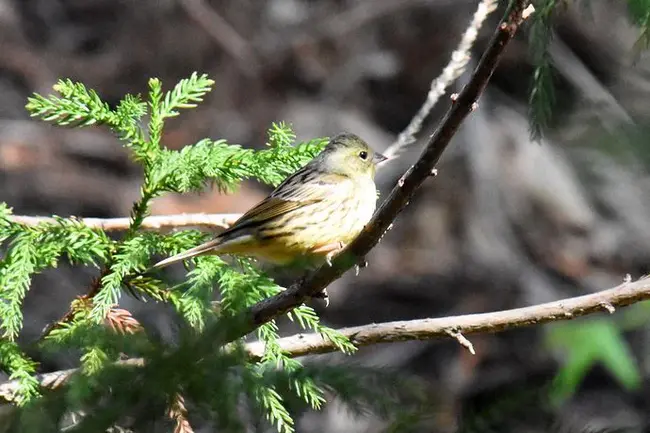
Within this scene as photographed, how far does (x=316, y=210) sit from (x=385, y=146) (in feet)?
9.26

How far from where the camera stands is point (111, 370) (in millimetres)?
1159

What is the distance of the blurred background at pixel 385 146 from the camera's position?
5.74 m

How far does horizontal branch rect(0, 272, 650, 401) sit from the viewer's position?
245cm

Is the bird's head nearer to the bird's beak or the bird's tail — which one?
the bird's beak

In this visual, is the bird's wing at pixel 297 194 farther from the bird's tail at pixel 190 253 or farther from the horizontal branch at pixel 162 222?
the bird's tail at pixel 190 253

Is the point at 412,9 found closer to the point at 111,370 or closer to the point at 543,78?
the point at 543,78

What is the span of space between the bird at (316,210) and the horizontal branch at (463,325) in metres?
0.46

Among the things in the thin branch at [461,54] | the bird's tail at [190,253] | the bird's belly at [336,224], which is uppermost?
→ the thin branch at [461,54]

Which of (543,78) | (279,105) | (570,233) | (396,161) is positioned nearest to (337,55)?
(279,105)

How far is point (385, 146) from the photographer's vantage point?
626 centimetres

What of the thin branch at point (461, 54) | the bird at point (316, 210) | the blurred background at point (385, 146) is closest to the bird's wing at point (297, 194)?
the bird at point (316, 210)

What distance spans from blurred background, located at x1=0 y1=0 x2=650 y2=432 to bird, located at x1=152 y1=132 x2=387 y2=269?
180 centimetres

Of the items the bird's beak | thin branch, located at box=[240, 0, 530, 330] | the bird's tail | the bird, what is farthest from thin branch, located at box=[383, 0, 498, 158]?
thin branch, located at box=[240, 0, 530, 330]

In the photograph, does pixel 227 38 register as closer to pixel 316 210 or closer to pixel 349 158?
pixel 349 158
